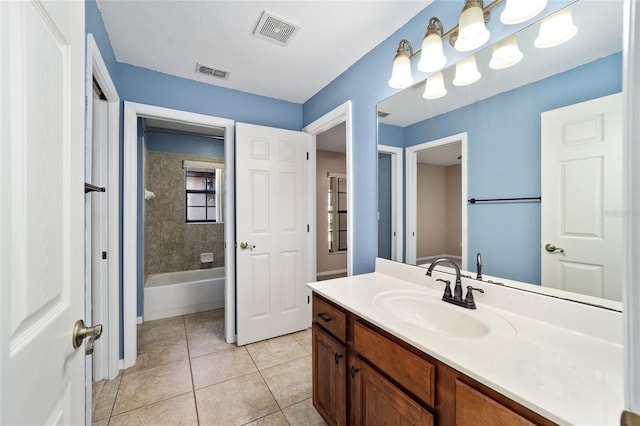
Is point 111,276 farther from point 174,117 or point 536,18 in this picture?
point 536,18

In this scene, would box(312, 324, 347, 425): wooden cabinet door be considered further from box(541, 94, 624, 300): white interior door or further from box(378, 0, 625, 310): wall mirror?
box(541, 94, 624, 300): white interior door

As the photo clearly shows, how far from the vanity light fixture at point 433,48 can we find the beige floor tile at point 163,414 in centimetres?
242

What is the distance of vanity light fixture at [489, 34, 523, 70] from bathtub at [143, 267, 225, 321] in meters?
3.42

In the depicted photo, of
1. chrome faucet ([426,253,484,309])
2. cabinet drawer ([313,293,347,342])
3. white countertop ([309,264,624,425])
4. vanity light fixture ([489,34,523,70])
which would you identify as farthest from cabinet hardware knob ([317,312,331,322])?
vanity light fixture ([489,34,523,70])

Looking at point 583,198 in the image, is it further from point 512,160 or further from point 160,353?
point 160,353

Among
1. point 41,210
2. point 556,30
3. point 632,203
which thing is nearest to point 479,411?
point 632,203

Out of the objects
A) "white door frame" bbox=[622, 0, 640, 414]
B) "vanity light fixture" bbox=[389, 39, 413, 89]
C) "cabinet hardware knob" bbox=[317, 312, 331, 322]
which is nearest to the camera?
"white door frame" bbox=[622, 0, 640, 414]

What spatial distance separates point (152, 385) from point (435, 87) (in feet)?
8.95

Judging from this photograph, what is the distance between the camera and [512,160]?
1.19 meters

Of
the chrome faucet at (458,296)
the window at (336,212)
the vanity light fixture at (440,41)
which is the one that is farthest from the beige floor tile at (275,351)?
the window at (336,212)

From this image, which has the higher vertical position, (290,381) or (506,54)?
(506,54)

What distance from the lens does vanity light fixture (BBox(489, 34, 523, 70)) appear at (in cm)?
116

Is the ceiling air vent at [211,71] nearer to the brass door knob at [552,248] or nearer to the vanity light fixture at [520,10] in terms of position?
the vanity light fixture at [520,10]

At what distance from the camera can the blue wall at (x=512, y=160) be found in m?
1.01
